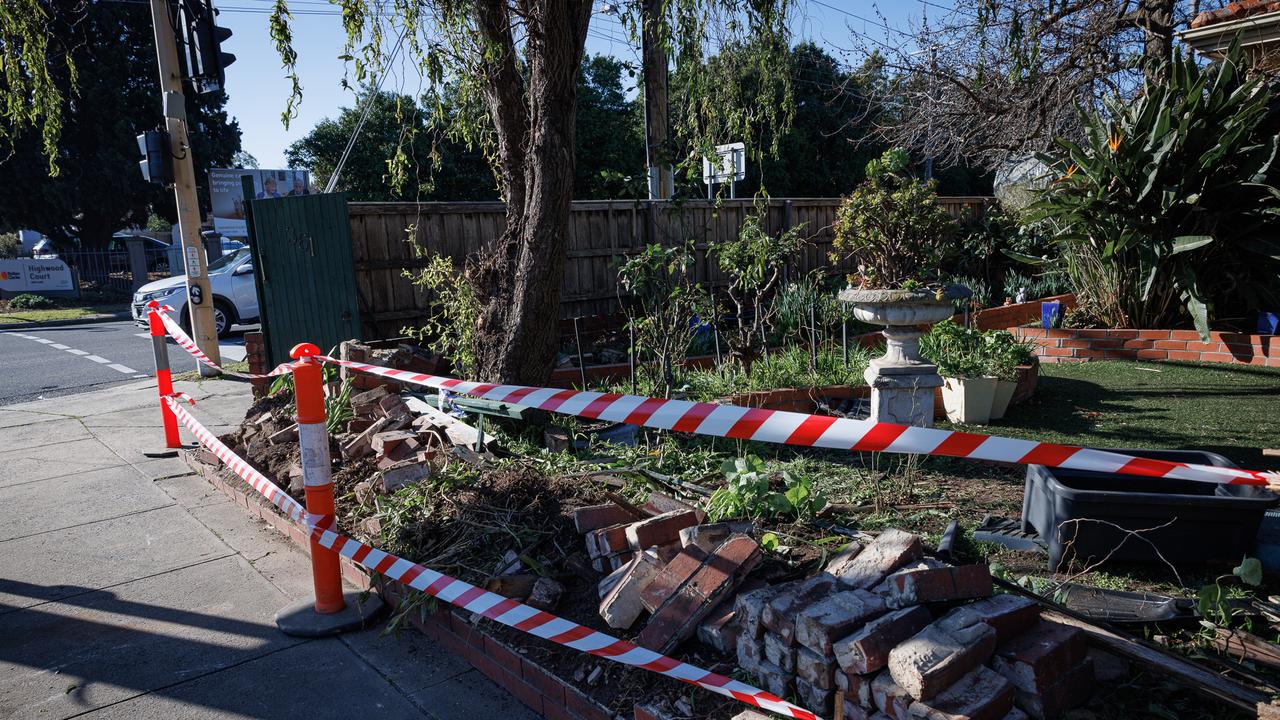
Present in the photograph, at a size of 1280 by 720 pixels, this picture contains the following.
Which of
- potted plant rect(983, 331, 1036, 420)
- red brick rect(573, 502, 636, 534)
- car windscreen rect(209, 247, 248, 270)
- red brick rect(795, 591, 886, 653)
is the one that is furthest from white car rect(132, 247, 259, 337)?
red brick rect(795, 591, 886, 653)

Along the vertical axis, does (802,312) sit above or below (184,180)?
below

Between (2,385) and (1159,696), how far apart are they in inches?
479

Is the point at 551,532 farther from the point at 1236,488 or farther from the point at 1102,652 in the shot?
the point at 1236,488

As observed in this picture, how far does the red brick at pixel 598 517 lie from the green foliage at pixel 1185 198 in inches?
273

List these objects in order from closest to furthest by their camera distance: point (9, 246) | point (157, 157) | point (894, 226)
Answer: point (894, 226) < point (157, 157) < point (9, 246)

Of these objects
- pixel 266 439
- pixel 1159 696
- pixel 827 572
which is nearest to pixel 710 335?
pixel 266 439

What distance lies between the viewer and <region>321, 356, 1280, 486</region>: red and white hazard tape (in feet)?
7.76

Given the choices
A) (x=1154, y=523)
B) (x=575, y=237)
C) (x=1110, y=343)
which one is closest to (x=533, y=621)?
(x=1154, y=523)

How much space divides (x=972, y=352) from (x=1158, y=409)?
63.6 inches

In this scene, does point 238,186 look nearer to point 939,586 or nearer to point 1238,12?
point 1238,12

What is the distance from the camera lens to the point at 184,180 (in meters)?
9.29

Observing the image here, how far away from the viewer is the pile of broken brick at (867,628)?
7.43ft

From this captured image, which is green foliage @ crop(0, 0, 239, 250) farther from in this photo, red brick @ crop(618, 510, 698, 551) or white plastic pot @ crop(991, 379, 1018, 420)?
red brick @ crop(618, 510, 698, 551)

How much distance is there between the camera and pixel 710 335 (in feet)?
28.7
